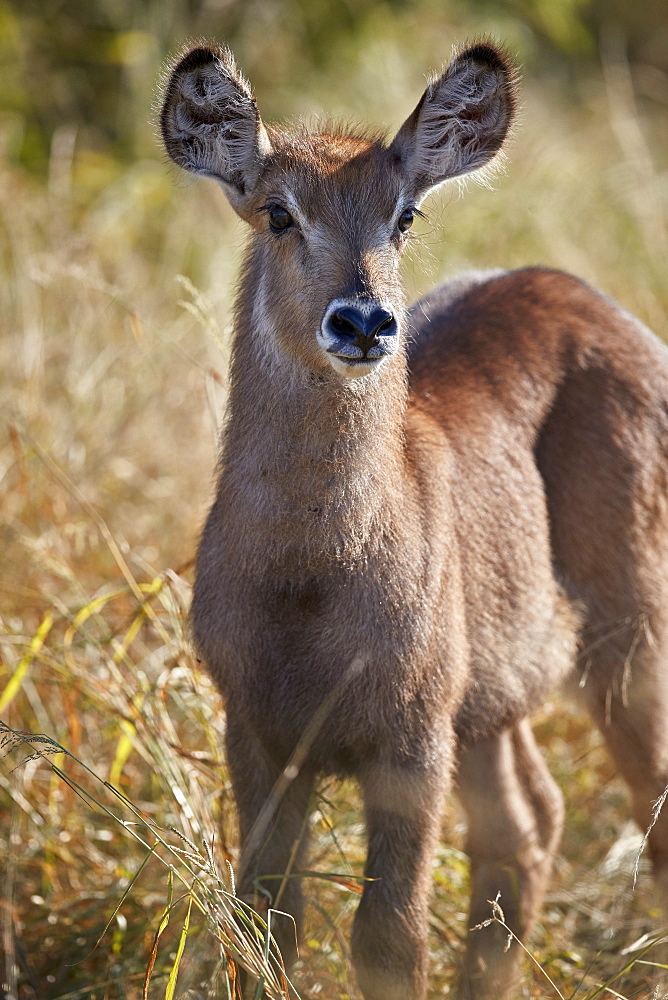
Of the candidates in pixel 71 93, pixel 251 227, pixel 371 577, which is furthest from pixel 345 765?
pixel 71 93

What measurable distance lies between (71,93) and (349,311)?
26.1 feet

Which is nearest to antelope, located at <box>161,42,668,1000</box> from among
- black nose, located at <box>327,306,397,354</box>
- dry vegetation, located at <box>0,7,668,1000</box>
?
black nose, located at <box>327,306,397,354</box>

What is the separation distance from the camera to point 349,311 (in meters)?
3.18

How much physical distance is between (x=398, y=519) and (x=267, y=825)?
3.58 feet

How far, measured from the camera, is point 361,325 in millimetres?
3154

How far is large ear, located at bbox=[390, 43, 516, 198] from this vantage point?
3.79m

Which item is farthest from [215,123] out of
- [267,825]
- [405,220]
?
[267,825]

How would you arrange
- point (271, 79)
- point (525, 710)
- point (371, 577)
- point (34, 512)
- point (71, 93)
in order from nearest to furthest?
1. point (371, 577)
2. point (525, 710)
3. point (34, 512)
4. point (71, 93)
5. point (271, 79)

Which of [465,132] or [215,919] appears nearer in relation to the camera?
[215,919]

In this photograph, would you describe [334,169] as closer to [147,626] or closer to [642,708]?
[642,708]

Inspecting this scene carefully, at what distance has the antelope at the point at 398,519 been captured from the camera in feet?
11.3

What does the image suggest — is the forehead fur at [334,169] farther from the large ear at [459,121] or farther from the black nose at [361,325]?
the black nose at [361,325]

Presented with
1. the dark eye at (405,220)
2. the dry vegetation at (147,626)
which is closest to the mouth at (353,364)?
the dark eye at (405,220)

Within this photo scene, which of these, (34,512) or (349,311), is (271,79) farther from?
(349,311)
